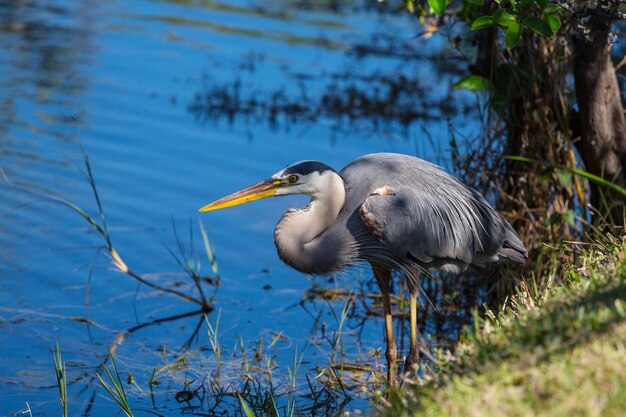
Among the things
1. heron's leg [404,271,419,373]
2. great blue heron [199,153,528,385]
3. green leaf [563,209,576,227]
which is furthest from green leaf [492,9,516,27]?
green leaf [563,209,576,227]

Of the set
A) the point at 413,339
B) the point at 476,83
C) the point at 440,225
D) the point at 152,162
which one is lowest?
the point at 152,162

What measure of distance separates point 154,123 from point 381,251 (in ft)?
16.6

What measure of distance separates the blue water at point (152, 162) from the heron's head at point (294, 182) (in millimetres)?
1100

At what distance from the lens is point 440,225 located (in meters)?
5.37

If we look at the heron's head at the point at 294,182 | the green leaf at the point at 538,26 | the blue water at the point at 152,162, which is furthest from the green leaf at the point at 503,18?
the blue water at the point at 152,162

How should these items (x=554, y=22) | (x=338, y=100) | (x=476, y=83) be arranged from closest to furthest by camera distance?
(x=554, y=22)
(x=476, y=83)
(x=338, y=100)

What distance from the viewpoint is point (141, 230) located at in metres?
7.77

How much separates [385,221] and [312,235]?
42 cm

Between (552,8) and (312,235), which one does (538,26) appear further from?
(312,235)

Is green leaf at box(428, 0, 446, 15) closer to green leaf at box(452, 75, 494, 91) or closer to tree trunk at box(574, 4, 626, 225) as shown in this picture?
green leaf at box(452, 75, 494, 91)

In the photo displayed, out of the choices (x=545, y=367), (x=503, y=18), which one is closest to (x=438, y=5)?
(x=503, y=18)

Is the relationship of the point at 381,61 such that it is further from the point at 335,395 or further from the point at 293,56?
the point at 335,395

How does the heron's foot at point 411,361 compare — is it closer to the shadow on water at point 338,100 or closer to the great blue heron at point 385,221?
the great blue heron at point 385,221

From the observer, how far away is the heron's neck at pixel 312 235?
5.29m
